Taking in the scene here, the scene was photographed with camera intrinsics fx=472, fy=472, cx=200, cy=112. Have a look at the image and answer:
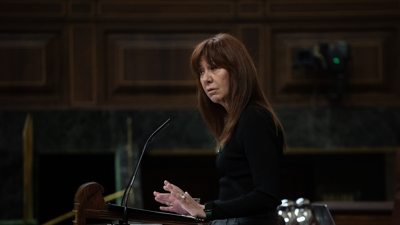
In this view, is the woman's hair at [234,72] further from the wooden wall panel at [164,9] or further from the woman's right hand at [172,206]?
the wooden wall panel at [164,9]

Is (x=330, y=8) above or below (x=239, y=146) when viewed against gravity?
above

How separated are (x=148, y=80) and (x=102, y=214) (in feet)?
7.62

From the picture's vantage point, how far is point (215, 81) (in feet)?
4.10

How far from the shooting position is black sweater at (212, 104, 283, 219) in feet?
3.66

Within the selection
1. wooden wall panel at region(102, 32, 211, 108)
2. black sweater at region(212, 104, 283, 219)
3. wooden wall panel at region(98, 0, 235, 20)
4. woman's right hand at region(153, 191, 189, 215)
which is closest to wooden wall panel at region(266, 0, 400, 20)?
wooden wall panel at region(98, 0, 235, 20)

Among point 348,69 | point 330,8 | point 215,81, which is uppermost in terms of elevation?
point 330,8

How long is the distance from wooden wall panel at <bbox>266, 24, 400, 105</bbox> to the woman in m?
2.16

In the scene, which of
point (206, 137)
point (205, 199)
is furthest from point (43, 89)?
point (205, 199)

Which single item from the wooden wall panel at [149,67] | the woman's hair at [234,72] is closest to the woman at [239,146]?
the woman's hair at [234,72]

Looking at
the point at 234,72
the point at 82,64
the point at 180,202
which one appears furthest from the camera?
the point at 82,64

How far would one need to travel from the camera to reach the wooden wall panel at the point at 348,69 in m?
3.39

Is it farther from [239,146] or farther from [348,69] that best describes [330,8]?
[239,146]

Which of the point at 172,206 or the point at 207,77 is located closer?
the point at 172,206

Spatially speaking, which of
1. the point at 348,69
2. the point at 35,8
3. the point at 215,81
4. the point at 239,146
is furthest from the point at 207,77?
the point at 35,8
